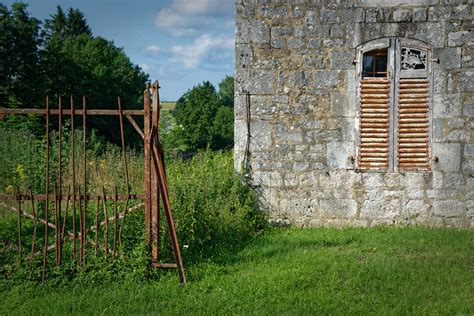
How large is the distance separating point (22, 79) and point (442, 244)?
24.3 m

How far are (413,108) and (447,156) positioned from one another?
3.02 ft

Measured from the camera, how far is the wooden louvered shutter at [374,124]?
317 inches

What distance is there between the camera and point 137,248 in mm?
5438

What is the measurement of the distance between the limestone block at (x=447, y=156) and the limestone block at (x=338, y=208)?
1.45m

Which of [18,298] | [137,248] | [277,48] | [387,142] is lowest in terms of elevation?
[18,298]

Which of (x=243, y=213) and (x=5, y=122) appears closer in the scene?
(x=243, y=213)

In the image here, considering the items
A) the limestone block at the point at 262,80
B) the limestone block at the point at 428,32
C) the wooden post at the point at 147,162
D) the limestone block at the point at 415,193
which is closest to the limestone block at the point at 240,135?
the limestone block at the point at 262,80

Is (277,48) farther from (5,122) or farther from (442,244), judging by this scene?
(5,122)

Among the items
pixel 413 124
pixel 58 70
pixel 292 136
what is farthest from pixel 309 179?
pixel 58 70

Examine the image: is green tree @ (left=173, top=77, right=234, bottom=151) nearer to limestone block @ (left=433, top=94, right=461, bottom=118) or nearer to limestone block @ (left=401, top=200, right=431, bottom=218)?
limestone block @ (left=401, top=200, right=431, bottom=218)

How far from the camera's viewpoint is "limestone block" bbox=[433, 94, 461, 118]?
790 centimetres

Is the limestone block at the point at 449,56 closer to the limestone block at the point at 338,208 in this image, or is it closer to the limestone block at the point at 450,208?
the limestone block at the point at 450,208

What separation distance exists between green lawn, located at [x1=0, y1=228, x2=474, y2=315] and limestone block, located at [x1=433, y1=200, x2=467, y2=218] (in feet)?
4.19

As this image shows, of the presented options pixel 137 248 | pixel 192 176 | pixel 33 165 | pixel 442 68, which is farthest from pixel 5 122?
pixel 442 68
